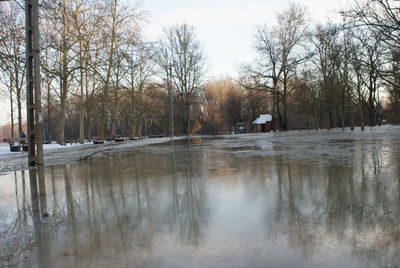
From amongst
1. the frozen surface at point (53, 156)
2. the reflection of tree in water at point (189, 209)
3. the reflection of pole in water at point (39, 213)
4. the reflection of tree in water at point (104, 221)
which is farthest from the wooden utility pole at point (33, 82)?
the reflection of tree in water at point (189, 209)

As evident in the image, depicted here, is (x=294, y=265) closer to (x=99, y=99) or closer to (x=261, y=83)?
(x=99, y=99)

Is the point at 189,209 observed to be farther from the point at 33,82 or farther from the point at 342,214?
the point at 33,82

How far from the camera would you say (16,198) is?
6328 millimetres

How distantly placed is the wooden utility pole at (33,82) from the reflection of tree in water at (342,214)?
30.9 ft

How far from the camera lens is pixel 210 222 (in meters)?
4.20

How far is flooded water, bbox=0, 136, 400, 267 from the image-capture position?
10.2 ft

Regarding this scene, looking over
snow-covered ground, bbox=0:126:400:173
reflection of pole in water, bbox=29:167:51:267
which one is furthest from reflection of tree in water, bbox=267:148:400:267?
snow-covered ground, bbox=0:126:400:173

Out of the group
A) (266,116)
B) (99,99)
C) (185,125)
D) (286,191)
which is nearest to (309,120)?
(266,116)

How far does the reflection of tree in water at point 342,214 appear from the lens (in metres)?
3.22

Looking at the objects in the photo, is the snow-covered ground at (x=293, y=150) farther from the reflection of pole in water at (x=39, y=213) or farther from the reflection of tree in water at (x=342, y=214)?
the reflection of pole in water at (x=39, y=213)

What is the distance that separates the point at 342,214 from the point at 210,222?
67.5 inches

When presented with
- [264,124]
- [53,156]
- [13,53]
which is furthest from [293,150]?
[264,124]

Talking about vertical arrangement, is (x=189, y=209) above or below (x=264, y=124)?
below

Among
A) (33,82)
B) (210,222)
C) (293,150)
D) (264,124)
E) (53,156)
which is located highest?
(33,82)
